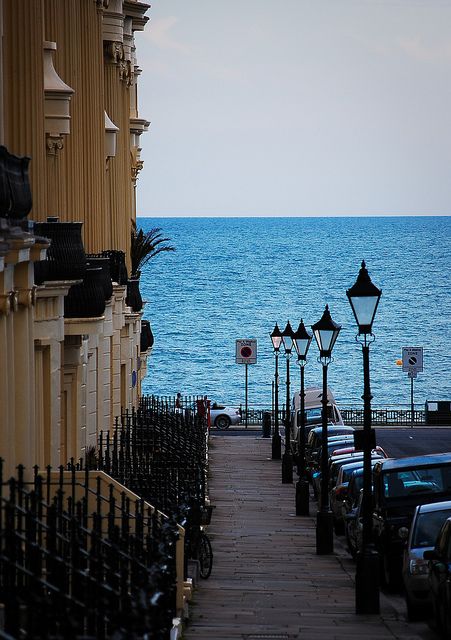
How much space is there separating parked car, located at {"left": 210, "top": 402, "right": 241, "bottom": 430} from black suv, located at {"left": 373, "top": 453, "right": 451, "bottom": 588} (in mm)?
38498

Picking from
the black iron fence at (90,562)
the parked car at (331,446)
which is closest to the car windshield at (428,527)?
the black iron fence at (90,562)

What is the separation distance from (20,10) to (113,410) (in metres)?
16.9

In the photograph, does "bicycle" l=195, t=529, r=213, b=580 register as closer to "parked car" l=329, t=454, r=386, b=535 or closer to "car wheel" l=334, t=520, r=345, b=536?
"parked car" l=329, t=454, r=386, b=535

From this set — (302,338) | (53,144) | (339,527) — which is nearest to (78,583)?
(53,144)

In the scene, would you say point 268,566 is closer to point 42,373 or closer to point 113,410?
point 42,373

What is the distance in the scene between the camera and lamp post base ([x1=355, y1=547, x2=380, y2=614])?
18891 millimetres

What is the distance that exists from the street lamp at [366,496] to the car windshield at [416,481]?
9.18 ft

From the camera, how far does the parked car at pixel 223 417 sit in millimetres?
62125

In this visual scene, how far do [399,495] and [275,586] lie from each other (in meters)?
2.35

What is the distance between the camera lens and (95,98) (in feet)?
101

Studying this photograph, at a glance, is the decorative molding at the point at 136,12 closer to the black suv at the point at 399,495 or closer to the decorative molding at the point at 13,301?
the black suv at the point at 399,495

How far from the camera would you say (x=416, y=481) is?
75.8 ft

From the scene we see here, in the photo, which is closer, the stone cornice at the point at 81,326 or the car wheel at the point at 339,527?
the stone cornice at the point at 81,326

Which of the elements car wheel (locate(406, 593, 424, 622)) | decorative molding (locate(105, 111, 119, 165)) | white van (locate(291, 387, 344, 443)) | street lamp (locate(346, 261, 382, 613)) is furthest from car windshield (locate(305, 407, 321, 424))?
car wheel (locate(406, 593, 424, 622))
